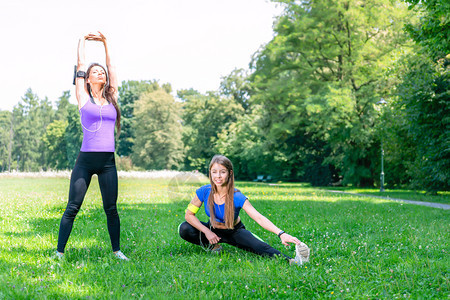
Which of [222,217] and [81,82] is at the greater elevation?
[81,82]

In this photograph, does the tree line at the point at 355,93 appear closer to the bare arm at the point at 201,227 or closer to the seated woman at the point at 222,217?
the seated woman at the point at 222,217

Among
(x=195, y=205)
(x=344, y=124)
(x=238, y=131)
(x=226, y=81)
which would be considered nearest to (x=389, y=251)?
(x=195, y=205)

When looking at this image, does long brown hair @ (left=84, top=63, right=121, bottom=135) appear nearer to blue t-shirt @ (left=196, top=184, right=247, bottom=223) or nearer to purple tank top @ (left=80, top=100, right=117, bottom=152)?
purple tank top @ (left=80, top=100, right=117, bottom=152)

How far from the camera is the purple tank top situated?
4.50 m

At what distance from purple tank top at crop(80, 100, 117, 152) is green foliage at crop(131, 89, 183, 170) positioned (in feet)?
167

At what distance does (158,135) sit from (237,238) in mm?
50893

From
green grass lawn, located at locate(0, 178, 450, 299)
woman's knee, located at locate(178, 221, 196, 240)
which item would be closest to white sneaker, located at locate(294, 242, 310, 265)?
green grass lawn, located at locate(0, 178, 450, 299)

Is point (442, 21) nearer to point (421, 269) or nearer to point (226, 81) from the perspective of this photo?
point (421, 269)

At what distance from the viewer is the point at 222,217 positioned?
194 inches

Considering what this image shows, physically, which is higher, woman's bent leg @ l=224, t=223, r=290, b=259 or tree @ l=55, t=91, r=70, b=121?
tree @ l=55, t=91, r=70, b=121

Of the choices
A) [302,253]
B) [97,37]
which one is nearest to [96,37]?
[97,37]

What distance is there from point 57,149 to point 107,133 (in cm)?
6842

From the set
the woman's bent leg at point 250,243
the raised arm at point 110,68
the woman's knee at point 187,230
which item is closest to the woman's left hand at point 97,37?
the raised arm at point 110,68

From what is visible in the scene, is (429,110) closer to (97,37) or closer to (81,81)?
(97,37)
